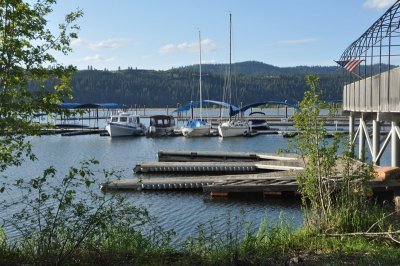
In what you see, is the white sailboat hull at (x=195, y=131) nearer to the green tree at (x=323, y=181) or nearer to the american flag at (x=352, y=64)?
the american flag at (x=352, y=64)

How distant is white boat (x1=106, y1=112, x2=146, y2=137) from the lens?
203 feet

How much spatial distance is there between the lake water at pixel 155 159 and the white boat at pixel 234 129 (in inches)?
45.3

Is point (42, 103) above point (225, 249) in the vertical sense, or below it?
above

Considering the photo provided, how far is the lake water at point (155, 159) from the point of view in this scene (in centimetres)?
1809

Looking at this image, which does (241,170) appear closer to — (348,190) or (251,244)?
(348,190)

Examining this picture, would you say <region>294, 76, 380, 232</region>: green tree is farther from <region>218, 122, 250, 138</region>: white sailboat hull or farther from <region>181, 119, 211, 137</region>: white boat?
<region>181, 119, 211, 137</region>: white boat

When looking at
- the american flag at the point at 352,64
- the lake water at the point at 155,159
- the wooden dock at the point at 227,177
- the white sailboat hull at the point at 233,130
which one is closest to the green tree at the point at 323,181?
the lake water at the point at 155,159

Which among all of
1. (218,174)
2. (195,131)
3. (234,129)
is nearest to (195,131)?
(195,131)

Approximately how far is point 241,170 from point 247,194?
793cm

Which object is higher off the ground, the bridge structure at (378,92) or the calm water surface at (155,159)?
the bridge structure at (378,92)

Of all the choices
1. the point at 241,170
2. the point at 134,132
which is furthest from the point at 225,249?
the point at 134,132

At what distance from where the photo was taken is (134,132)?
63750mm

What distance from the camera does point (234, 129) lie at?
6134cm

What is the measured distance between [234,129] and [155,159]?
23.0 metres
